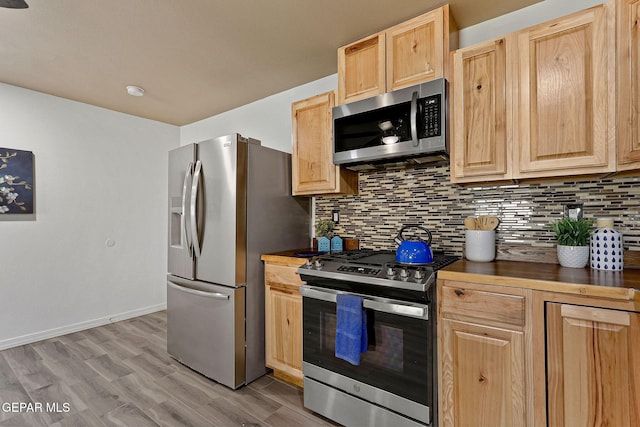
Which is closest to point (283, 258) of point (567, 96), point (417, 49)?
point (417, 49)

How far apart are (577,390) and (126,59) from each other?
3478 millimetres

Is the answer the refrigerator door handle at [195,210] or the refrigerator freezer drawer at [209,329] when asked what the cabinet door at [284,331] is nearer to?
the refrigerator freezer drawer at [209,329]

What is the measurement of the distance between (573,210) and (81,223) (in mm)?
4424

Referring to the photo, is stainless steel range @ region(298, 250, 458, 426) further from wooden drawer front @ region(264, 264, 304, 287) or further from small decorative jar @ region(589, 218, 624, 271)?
small decorative jar @ region(589, 218, 624, 271)

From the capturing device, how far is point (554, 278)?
54.0 inches

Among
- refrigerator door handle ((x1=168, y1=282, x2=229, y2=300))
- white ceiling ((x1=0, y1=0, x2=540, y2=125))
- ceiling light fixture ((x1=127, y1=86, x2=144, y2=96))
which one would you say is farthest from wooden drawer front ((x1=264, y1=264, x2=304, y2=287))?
ceiling light fixture ((x1=127, y1=86, x2=144, y2=96))

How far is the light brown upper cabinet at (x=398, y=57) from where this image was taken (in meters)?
1.86

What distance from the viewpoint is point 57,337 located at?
10.6 ft

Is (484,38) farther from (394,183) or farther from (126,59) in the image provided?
(126,59)

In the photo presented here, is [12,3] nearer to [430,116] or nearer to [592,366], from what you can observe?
Answer: [430,116]

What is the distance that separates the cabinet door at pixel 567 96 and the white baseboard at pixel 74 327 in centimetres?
428

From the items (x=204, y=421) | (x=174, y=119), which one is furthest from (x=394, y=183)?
(x=174, y=119)

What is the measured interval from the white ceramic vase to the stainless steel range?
0.57 meters

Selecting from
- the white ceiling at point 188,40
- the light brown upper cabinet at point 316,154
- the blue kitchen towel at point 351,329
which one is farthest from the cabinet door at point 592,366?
the white ceiling at point 188,40
